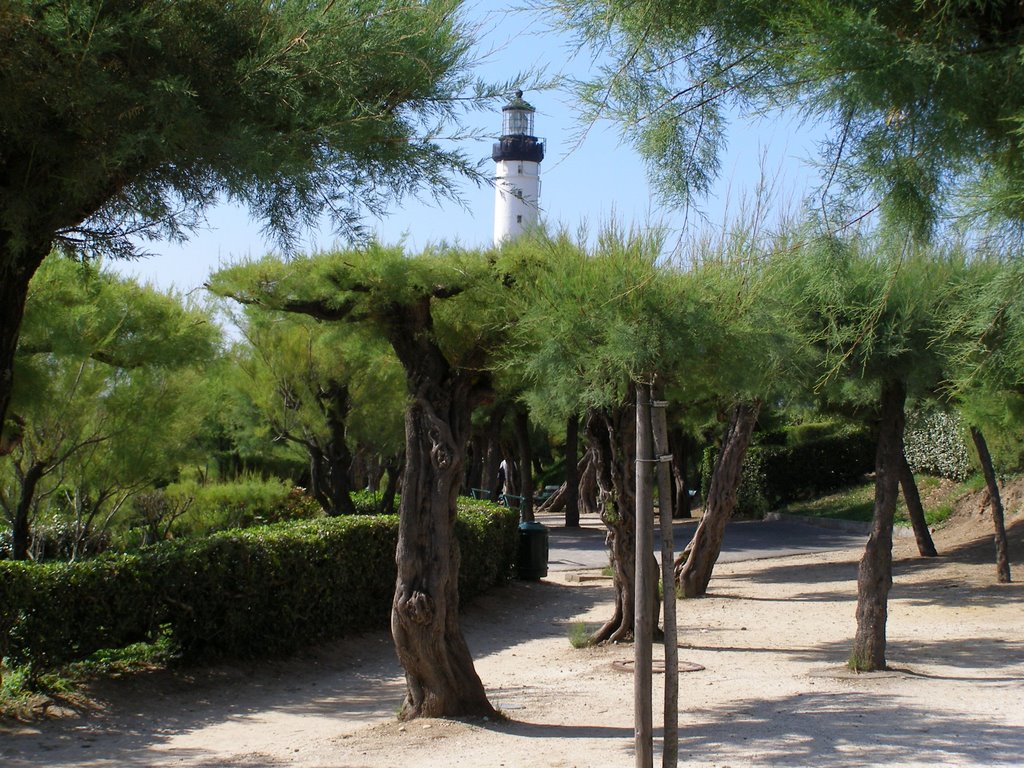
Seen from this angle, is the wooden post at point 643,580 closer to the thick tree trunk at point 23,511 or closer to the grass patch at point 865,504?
the thick tree trunk at point 23,511

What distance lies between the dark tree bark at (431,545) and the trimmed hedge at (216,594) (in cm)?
246

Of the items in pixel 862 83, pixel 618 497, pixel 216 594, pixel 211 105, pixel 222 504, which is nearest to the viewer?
pixel 862 83

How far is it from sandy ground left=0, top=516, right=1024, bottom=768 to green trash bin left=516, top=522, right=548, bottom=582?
2.55 metres

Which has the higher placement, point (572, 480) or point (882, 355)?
point (882, 355)

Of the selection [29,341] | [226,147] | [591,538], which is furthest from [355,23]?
[591,538]

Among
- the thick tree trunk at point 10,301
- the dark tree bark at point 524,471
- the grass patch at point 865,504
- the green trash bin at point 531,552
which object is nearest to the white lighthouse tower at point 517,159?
the dark tree bark at point 524,471

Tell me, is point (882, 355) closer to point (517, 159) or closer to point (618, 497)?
point (618, 497)

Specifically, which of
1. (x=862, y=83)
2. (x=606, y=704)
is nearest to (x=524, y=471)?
(x=606, y=704)

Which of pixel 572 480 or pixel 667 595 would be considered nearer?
pixel 667 595

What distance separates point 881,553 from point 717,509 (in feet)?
15.9

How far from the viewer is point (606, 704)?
737 centimetres

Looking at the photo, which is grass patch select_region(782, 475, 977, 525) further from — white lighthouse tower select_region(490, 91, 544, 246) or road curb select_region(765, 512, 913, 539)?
white lighthouse tower select_region(490, 91, 544, 246)

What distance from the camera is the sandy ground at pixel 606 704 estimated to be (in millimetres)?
5883

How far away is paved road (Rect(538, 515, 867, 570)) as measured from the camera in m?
18.6
